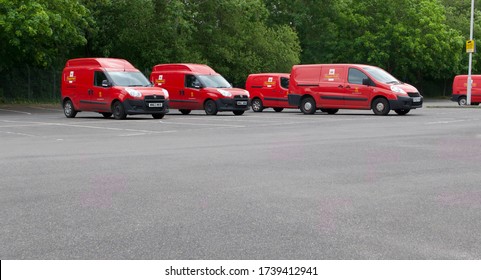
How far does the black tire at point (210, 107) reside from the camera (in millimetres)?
29156

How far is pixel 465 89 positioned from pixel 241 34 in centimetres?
1386

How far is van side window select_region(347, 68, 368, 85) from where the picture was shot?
28.0 meters

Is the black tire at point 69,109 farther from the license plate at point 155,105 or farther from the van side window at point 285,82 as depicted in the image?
the van side window at point 285,82

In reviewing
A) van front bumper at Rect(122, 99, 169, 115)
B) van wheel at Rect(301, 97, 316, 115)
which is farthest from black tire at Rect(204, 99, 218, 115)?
van front bumper at Rect(122, 99, 169, 115)

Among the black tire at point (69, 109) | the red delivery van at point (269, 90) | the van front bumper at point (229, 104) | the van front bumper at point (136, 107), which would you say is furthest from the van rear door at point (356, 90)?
the black tire at point (69, 109)

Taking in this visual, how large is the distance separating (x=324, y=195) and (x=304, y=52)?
53750 millimetres

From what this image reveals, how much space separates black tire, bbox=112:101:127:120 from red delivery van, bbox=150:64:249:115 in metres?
4.49

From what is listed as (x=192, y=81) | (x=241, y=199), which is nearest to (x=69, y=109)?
(x=192, y=81)

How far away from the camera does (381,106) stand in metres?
27.6

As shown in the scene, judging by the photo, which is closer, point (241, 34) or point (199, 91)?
point (199, 91)

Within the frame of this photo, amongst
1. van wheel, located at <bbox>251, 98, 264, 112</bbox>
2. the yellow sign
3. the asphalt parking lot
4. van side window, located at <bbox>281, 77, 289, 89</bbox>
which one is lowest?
van wheel, located at <bbox>251, 98, 264, 112</bbox>

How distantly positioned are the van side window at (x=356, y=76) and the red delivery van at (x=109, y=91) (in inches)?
271

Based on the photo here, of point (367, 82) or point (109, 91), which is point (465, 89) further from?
point (109, 91)

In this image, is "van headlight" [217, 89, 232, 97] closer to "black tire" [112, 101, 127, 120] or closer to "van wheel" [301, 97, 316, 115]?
"van wheel" [301, 97, 316, 115]
